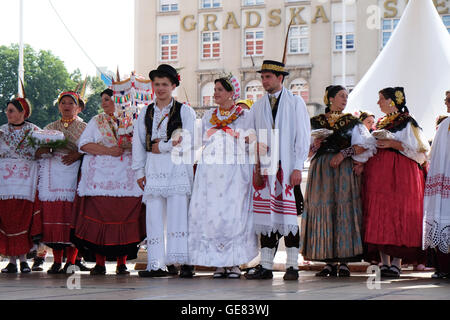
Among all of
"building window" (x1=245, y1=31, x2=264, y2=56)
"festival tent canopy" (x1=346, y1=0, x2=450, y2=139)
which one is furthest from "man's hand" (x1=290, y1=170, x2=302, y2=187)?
"building window" (x1=245, y1=31, x2=264, y2=56)

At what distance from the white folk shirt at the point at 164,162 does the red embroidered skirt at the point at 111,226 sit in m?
0.49

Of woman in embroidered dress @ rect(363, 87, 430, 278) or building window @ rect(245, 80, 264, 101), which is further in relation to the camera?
building window @ rect(245, 80, 264, 101)

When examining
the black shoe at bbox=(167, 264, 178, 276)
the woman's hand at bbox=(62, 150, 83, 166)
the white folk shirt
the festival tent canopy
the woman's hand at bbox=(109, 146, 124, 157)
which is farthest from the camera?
the festival tent canopy

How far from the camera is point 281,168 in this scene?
23.0 ft

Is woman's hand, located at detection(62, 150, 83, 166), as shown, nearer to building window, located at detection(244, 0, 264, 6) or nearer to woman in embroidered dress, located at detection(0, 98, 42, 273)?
woman in embroidered dress, located at detection(0, 98, 42, 273)

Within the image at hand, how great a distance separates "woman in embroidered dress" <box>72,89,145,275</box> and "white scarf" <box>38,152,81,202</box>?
0.27 meters

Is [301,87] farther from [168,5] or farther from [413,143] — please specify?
[413,143]

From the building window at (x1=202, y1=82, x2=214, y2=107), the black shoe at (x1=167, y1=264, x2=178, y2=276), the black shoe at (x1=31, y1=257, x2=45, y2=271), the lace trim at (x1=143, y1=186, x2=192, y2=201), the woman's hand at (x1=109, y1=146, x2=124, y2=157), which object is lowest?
the black shoe at (x1=31, y1=257, x2=45, y2=271)

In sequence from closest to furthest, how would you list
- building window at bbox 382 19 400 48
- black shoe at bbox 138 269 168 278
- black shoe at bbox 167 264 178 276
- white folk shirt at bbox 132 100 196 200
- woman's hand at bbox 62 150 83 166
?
black shoe at bbox 138 269 168 278 < white folk shirt at bbox 132 100 196 200 < black shoe at bbox 167 264 178 276 < woman's hand at bbox 62 150 83 166 < building window at bbox 382 19 400 48

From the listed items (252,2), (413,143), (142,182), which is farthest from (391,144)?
(252,2)

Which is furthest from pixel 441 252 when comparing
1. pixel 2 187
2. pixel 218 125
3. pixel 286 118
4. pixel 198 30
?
pixel 198 30

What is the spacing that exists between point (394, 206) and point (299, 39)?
118ft

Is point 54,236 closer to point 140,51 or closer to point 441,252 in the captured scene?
point 441,252

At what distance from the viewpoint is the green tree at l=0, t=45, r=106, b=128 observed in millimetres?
53938
